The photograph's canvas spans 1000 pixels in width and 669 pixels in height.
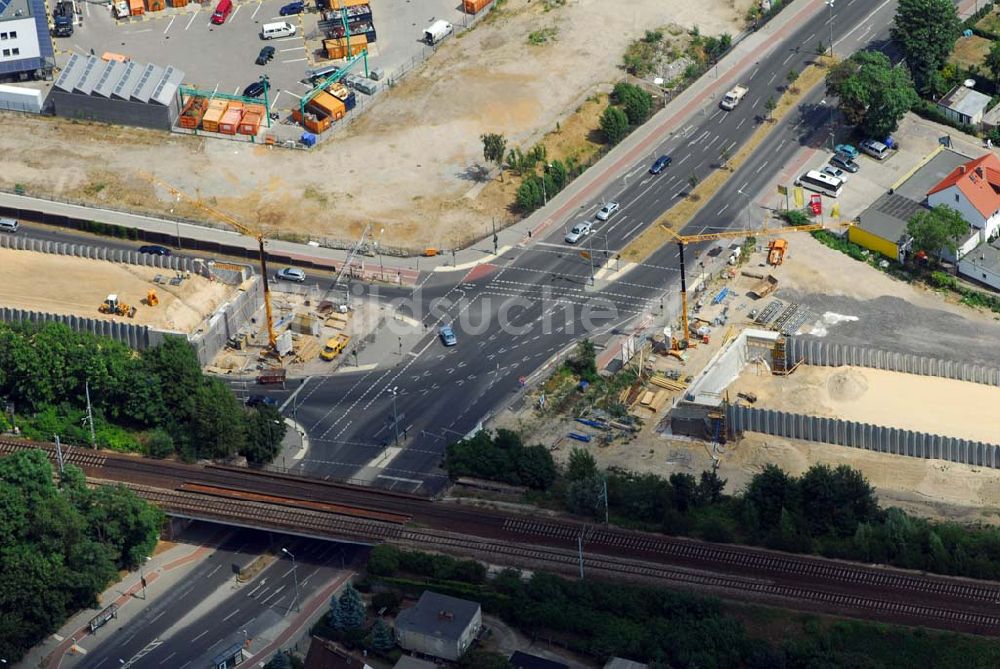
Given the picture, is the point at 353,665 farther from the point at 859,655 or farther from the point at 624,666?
the point at 859,655

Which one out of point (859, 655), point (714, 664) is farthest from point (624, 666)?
point (859, 655)

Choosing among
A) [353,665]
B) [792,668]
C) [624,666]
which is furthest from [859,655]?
[353,665]

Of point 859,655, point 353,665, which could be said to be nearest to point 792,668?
point 859,655

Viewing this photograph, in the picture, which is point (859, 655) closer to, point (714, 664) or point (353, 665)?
point (714, 664)

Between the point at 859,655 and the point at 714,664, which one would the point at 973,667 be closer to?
the point at 859,655

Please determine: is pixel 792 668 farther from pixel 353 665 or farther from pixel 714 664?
pixel 353 665
